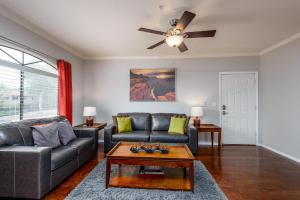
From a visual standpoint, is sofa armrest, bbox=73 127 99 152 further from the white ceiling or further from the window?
the white ceiling

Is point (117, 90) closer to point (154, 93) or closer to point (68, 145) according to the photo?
point (154, 93)

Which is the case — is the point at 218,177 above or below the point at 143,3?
below

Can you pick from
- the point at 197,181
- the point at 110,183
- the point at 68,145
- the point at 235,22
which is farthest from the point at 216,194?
the point at 235,22

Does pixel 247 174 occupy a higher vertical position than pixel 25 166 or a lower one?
lower

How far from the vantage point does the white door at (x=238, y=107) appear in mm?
4730

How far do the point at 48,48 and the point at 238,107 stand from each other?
4.84 meters

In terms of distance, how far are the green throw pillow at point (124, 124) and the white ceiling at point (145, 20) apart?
175 centimetres

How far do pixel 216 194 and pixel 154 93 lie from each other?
311 cm

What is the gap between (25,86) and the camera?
3156 mm

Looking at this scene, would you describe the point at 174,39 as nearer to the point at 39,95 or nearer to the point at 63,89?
the point at 63,89

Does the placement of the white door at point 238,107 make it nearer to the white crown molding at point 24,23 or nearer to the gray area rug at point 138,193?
the gray area rug at point 138,193

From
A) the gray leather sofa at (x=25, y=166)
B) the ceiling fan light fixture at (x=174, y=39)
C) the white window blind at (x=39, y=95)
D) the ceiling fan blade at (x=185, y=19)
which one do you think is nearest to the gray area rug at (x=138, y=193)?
the gray leather sofa at (x=25, y=166)

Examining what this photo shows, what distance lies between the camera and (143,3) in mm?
2309

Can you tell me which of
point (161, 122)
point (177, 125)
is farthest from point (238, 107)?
point (161, 122)
